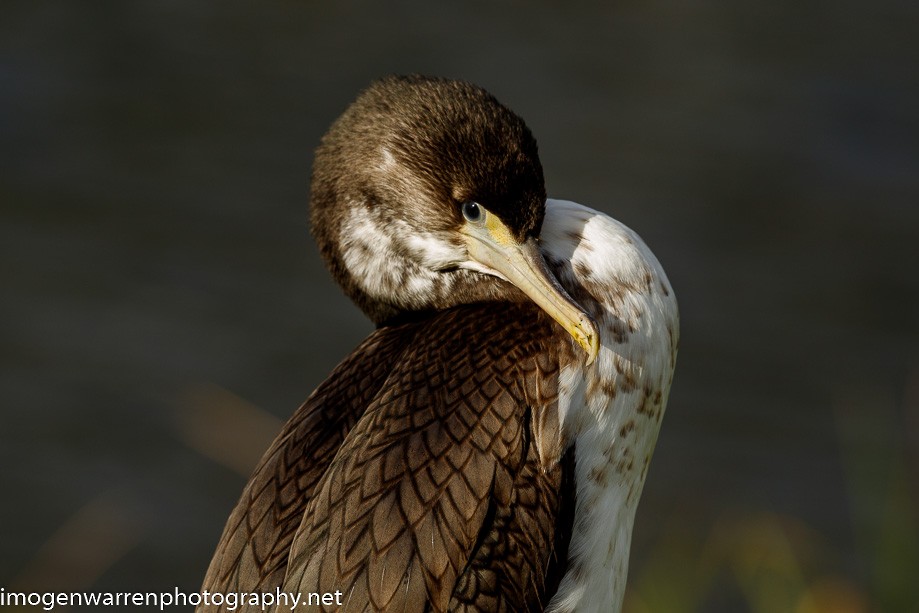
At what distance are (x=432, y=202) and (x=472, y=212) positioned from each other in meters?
0.10

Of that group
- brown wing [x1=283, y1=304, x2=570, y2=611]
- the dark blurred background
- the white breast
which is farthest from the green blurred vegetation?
the dark blurred background

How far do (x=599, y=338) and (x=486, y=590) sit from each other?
640 mm

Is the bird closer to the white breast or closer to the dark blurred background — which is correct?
the white breast

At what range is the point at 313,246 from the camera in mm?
10336

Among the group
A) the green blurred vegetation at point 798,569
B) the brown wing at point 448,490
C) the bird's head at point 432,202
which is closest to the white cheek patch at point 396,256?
the bird's head at point 432,202

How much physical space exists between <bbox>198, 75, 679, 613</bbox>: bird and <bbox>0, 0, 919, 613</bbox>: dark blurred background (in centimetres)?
426

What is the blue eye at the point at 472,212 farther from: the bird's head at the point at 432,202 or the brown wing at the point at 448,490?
the brown wing at the point at 448,490

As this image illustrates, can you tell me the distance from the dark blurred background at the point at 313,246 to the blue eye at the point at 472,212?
447 centimetres

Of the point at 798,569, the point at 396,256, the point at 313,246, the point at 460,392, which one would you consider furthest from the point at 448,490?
the point at 313,246

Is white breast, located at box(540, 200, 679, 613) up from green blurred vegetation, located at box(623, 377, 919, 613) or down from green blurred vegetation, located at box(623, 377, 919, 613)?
up

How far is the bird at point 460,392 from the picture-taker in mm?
3264

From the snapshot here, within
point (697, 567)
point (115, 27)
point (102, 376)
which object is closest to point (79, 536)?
point (102, 376)

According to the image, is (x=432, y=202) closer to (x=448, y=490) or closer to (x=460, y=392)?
(x=460, y=392)

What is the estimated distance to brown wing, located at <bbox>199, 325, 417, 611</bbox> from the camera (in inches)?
133
